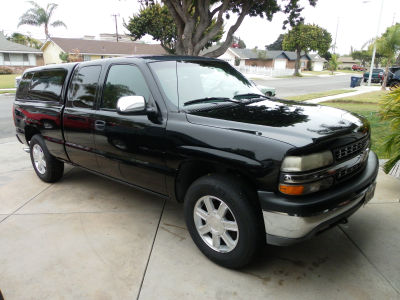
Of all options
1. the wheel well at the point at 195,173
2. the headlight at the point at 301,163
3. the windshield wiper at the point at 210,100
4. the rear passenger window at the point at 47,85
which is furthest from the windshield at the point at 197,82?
the rear passenger window at the point at 47,85

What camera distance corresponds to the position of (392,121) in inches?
167

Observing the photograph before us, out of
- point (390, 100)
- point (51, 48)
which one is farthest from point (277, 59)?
point (390, 100)

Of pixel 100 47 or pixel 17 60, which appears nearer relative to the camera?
pixel 17 60

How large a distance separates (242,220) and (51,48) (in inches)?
2163

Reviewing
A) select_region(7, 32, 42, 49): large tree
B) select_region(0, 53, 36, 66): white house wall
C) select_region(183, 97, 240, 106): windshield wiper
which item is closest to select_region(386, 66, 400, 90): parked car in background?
select_region(183, 97, 240, 106): windshield wiper

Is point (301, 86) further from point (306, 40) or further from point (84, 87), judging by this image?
A: point (306, 40)

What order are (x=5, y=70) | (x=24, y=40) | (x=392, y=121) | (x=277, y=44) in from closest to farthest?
1. (x=392, y=121)
2. (x=5, y=70)
3. (x=24, y=40)
4. (x=277, y=44)

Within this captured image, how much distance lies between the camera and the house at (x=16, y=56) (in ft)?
140

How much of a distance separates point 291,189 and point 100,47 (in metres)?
51.2

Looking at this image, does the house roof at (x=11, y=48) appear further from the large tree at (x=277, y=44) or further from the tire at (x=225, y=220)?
the large tree at (x=277, y=44)

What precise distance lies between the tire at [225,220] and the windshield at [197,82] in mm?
877

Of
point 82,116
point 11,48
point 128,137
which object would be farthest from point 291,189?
point 11,48

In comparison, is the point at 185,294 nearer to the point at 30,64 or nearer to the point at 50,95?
the point at 50,95

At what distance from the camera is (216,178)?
2666 mm
